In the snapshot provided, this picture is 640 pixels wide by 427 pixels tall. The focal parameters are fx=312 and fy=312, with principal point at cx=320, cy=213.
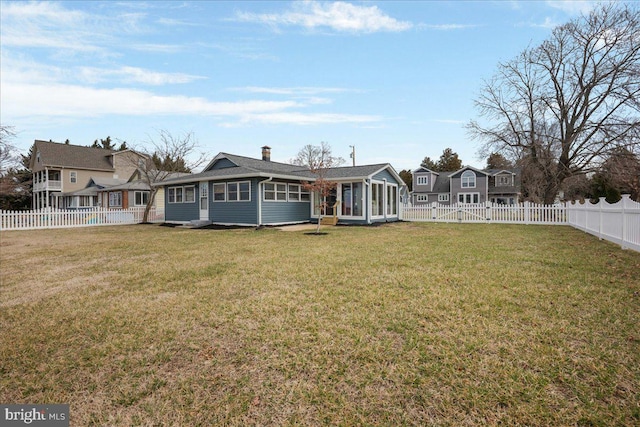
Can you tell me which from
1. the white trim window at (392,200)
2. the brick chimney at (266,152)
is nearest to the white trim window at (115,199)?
→ the brick chimney at (266,152)

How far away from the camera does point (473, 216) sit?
62.7 ft

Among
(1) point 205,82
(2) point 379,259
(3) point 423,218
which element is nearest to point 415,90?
(3) point 423,218

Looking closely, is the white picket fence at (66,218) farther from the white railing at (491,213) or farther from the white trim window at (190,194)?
the white railing at (491,213)

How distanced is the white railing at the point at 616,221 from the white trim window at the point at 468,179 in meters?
28.1

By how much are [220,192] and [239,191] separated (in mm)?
1643

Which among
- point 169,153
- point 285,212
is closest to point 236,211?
point 285,212

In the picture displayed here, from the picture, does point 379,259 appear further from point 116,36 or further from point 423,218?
point 423,218

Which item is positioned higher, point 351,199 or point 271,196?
point 271,196

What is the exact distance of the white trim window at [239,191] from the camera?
16100 mm

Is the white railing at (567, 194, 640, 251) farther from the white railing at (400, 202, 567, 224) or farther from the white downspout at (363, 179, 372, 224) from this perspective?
the white downspout at (363, 179, 372, 224)

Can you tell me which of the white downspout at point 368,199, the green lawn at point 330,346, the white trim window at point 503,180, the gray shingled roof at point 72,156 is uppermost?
the gray shingled roof at point 72,156

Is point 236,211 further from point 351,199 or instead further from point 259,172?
point 351,199

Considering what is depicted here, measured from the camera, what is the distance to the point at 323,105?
75.7ft

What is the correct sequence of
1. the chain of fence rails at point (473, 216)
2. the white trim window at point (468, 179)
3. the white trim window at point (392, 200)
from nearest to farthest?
the chain of fence rails at point (473, 216)
the white trim window at point (392, 200)
the white trim window at point (468, 179)
